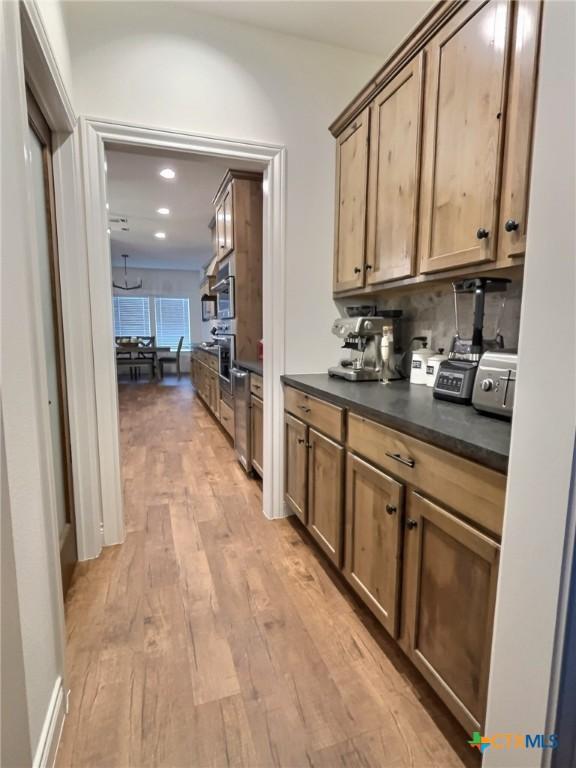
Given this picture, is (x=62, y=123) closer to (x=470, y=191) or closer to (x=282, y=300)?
(x=282, y=300)

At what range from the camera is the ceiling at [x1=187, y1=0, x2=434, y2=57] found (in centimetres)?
191

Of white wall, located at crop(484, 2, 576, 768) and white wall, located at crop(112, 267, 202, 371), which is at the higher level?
white wall, located at crop(112, 267, 202, 371)

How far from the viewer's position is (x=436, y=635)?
3.80ft

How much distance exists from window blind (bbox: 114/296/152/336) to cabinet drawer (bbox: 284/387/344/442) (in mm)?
8327

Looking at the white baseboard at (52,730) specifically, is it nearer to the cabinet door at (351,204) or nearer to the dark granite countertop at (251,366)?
the dark granite countertop at (251,366)

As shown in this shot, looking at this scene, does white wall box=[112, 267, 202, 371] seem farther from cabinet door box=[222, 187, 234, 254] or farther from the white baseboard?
the white baseboard

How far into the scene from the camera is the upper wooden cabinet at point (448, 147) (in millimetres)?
1218

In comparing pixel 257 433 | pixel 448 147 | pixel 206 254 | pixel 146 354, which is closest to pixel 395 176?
pixel 448 147

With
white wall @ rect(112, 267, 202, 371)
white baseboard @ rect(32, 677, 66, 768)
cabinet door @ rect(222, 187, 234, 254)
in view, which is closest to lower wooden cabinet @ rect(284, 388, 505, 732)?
white baseboard @ rect(32, 677, 66, 768)

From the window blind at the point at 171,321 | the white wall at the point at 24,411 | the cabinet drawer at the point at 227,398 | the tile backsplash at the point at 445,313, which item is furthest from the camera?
the window blind at the point at 171,321

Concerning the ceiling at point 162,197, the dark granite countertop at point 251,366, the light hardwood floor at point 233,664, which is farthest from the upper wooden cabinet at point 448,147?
the light hardwood floor at point 233,664

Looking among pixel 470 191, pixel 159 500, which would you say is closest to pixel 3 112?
pixel 470 191

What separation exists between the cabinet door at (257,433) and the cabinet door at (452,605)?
5.27 feet

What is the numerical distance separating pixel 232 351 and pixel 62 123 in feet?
6.86
